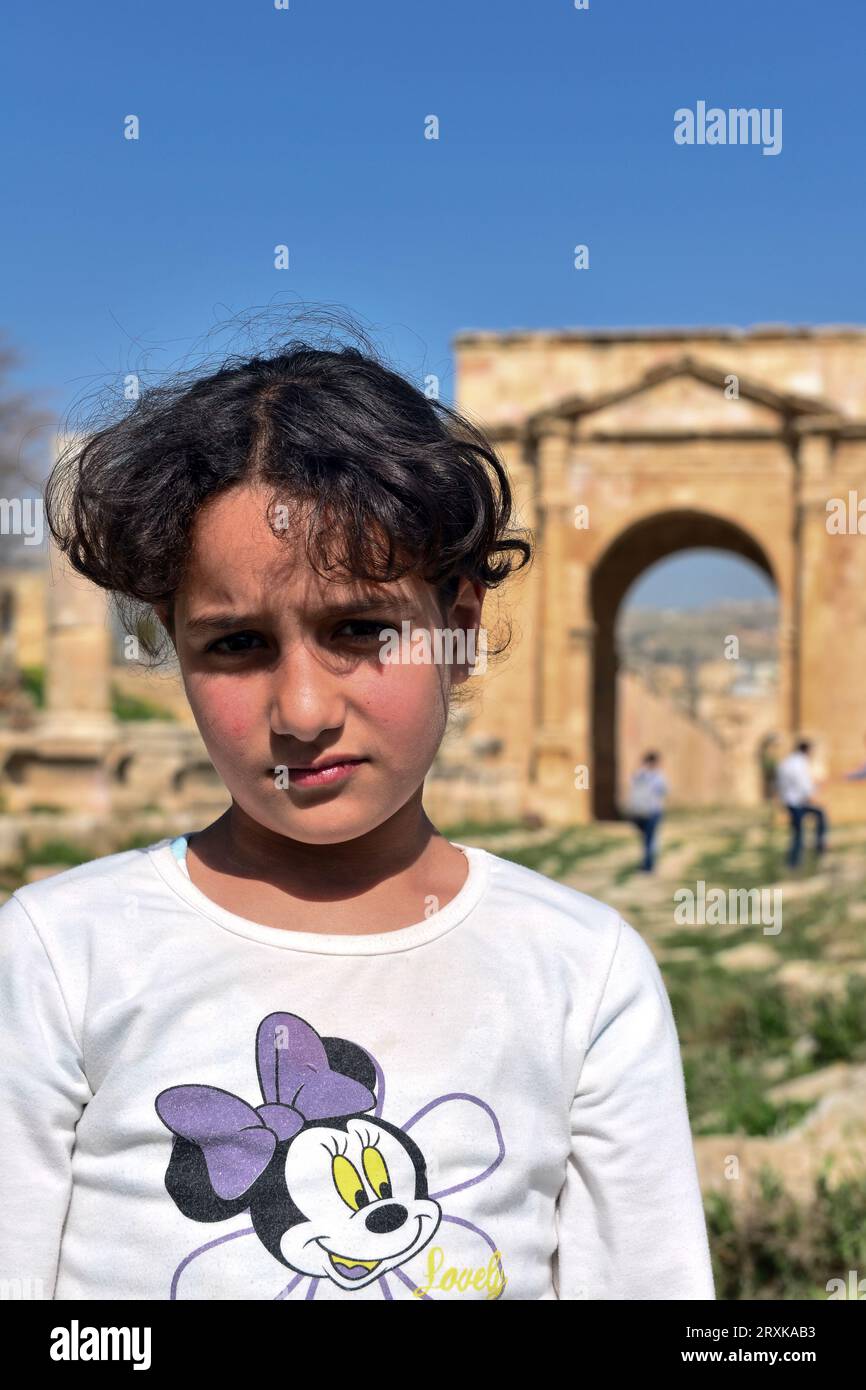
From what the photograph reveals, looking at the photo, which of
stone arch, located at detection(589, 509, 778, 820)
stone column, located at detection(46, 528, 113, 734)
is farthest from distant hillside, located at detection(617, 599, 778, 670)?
stone column, located at detection(46, 528, 113, 734)

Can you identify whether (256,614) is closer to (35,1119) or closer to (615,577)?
(35,1119)

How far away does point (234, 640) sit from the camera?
1644 millimetres

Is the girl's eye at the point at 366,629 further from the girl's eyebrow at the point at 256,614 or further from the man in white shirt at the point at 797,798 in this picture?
the man in white shirt at the point at 797,798

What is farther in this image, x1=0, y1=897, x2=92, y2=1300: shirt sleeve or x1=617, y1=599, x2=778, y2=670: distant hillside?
x1=617, y1=599, x2=778, y2=670: distant hillside

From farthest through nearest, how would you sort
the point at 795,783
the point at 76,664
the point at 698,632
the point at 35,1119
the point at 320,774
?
the point at 698,632 → the point at 795,783 → the point at 76,664 → the point at 320,774 → the point at 35,1119

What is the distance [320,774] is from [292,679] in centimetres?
11

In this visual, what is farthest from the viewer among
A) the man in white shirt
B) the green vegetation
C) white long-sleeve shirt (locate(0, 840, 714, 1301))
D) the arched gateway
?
the green vegetation

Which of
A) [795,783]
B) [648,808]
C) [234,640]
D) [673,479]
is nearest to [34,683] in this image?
[673,479]

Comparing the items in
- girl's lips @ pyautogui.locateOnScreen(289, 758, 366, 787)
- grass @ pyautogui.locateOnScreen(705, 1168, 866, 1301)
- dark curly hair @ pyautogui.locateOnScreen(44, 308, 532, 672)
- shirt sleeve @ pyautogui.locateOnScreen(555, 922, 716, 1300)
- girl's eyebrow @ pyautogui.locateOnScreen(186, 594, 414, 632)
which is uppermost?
dark curly hair @ pyautogui.locateOnScreen(44, 308, 532, 672)

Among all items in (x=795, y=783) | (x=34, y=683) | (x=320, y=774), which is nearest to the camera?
(x=320, y=774)

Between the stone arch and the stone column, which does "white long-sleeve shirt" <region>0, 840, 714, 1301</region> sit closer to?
the stone column

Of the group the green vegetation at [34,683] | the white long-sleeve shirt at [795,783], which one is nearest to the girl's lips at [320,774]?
the white long-sleeve shirt at [795,783]

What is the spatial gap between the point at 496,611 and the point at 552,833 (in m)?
18.1

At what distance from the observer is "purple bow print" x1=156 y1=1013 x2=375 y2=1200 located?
4.96ft
